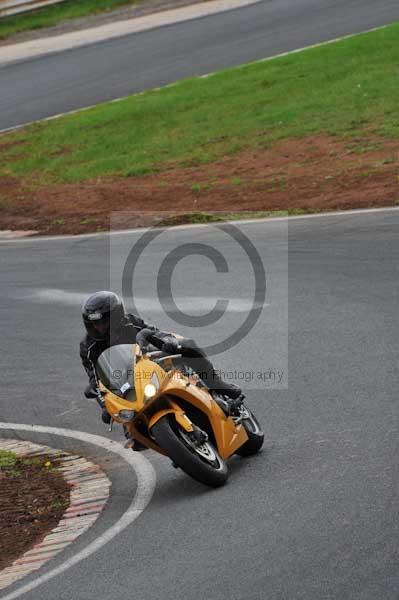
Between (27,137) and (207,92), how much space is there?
5.21 meters

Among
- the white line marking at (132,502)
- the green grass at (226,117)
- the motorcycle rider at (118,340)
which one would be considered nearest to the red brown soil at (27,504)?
the white line marking at (132,502)

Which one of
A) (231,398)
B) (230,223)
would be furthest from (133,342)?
(230,223)

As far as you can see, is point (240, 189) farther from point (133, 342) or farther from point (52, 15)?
point (52, 15)

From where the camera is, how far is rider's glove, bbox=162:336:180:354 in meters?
9.61

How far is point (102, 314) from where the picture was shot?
962cm

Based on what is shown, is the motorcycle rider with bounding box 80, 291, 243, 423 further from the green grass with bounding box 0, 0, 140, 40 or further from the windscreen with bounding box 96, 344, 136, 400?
→ the green grass with bounding box 0, 0, 140, 40

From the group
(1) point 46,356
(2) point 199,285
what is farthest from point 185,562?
(2) point 199,285

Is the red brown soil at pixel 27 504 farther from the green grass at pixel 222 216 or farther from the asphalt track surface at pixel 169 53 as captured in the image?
the asphalt track surface at pixel 169 53

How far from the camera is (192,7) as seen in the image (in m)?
41.5

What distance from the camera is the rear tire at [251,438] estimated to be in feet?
33.6

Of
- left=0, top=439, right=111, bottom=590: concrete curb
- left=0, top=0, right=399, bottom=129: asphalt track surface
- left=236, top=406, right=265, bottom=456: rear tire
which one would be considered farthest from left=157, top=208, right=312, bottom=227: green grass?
left=0, top=0, right=399, bottom=129: asphalt track surface

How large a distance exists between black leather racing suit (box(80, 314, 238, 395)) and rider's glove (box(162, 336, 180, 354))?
0.20ft

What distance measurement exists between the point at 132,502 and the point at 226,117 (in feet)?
70.4

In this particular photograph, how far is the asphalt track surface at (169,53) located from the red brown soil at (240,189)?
8343 mm
